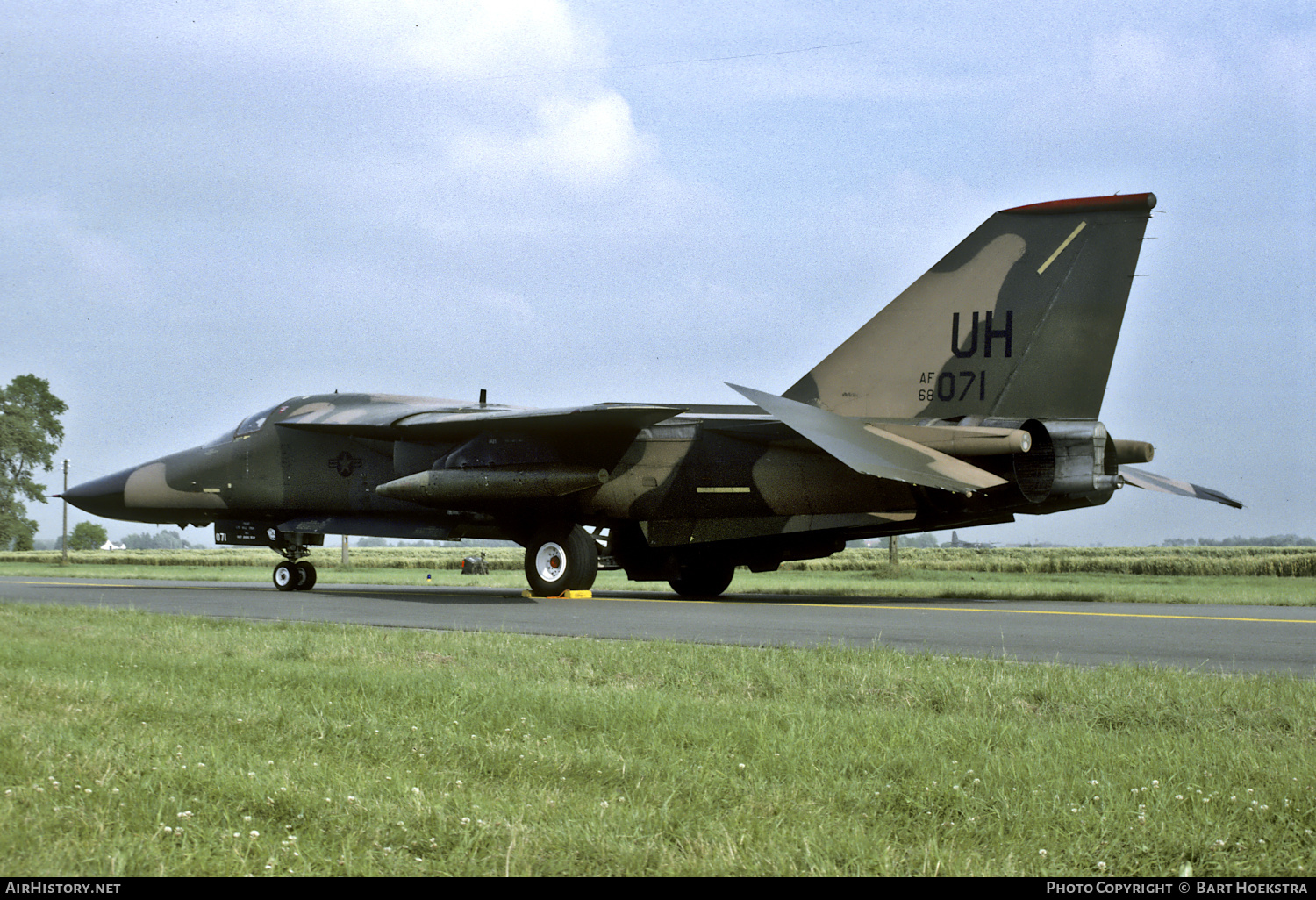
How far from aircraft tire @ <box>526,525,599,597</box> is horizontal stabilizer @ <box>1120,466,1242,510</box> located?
8.09m

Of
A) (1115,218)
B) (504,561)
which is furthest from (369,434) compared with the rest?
(504,561)

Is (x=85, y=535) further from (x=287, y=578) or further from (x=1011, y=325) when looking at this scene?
(x=1011, y=325)

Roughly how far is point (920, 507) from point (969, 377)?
6.30ft

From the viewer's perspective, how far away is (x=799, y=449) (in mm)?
14805

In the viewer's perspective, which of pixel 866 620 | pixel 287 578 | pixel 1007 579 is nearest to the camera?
pixel 866 620

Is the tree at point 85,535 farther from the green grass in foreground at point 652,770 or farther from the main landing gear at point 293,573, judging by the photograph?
the green grass in foreground at point 652,770

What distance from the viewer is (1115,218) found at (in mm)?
13734

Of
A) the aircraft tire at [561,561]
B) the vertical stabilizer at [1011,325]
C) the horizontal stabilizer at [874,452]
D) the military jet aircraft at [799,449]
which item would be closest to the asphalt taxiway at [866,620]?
the aircraft tire at [561,561]

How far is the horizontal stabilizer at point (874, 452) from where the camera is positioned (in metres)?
11.7

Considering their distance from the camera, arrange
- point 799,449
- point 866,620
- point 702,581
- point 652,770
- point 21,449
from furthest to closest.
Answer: point 21,449
point 702,581
point 799,449
point 866,620
point 652,770

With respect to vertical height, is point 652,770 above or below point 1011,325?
below

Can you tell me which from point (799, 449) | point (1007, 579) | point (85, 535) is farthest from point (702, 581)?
point (85, 535)

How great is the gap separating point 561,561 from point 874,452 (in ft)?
20.4

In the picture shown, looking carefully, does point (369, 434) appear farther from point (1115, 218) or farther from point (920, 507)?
point (1115, 218)
